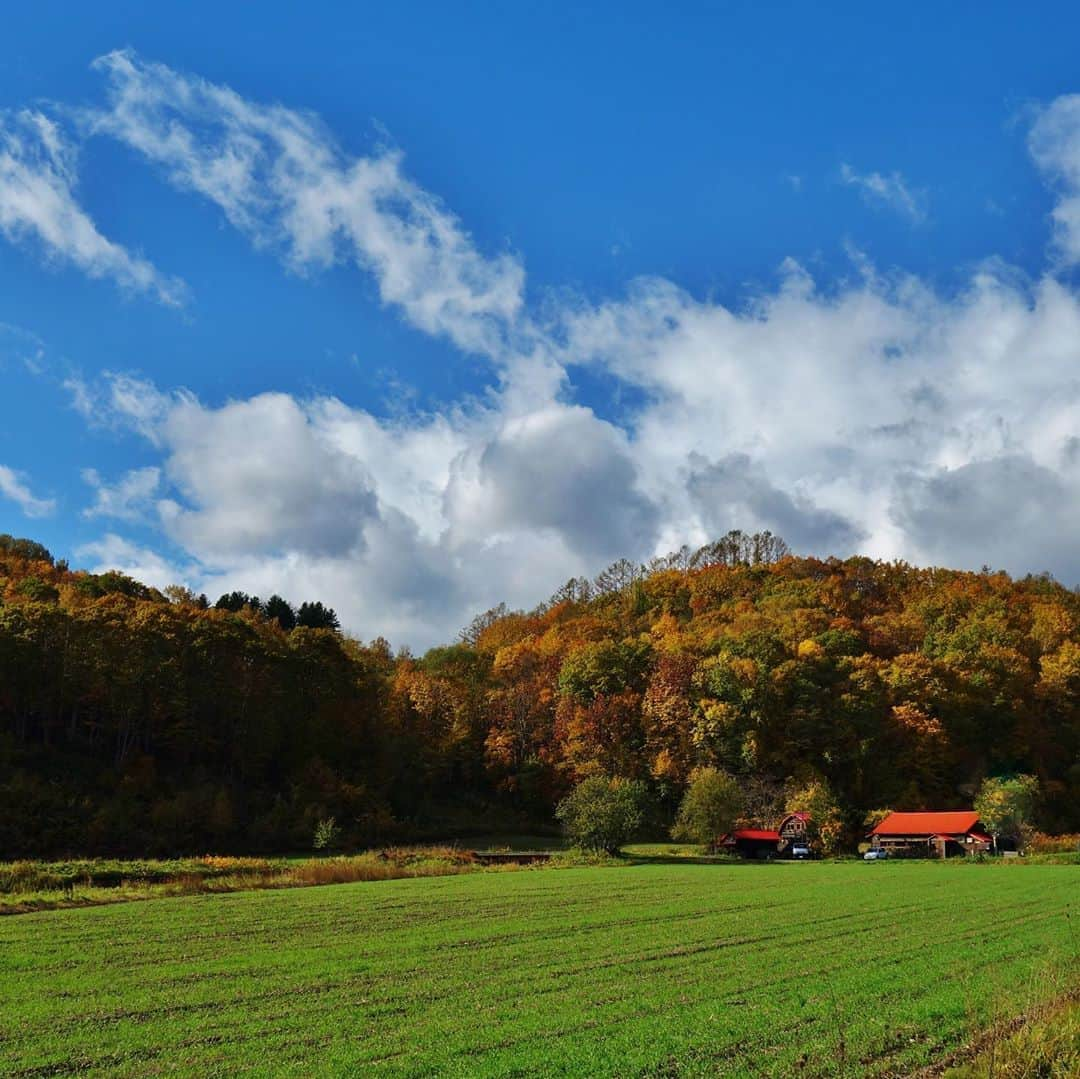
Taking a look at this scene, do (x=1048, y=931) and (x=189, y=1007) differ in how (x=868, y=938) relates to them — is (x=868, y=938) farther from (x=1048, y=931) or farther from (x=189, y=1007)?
(x=189, y=1007)

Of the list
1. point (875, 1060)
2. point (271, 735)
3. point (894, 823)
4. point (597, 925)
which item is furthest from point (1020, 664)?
point (875, 1060)

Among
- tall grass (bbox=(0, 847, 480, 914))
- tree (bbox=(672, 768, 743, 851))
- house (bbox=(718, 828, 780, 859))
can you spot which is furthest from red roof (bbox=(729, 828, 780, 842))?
tall grass (bbox=(0, 847, 480, 914))

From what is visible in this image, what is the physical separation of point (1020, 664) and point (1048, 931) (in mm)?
83006

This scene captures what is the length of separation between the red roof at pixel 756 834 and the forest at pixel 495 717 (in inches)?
114

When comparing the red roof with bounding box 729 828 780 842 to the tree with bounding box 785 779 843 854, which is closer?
the tree with bounding box 785 779 843 854

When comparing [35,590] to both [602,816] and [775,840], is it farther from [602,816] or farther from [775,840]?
[775,840]

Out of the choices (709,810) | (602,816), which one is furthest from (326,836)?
(709,810)

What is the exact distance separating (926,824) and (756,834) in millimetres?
15619

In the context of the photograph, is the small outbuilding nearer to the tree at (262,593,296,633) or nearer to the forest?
the forest

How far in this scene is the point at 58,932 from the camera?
92.9ft

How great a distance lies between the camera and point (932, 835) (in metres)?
83.4

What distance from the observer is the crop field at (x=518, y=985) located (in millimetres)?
14258

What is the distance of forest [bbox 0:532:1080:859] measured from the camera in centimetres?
7800

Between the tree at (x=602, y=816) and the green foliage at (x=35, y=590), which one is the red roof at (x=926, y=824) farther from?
the green foliage at (x=35, y=590)
